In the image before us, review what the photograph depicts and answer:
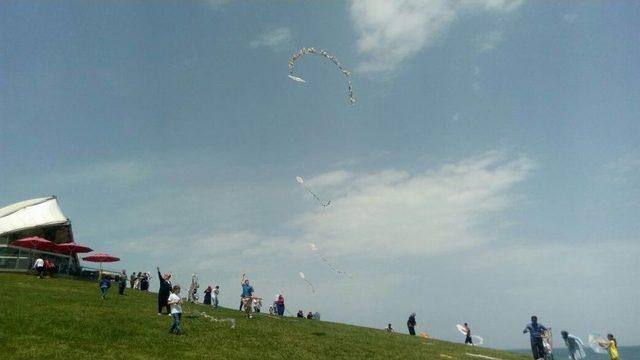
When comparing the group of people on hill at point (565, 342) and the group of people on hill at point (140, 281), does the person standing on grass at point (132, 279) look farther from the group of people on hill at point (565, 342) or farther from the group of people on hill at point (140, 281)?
the group of people on hill at point (565, 342)

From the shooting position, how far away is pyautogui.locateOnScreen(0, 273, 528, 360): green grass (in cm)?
1906

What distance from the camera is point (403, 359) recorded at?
24406 millimetres

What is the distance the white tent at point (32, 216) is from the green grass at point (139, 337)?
132ft

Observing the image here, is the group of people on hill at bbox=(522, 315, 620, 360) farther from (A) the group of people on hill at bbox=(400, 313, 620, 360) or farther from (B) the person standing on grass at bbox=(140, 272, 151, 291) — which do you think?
(B) the person standing on grass at bbox=(140, 272, 151, 291)

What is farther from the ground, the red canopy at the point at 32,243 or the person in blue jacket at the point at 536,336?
the red canopy at the point at 32,243

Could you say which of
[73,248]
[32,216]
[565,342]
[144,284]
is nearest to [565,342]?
[565,342]

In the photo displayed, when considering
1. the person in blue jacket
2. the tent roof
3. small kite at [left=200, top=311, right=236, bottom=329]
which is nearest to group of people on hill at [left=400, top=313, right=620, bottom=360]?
the person in blue jacket

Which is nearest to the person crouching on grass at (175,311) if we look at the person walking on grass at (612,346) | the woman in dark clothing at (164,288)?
the woman in dark clothing at (164,288)

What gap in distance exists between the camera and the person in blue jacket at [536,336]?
92.5 ft

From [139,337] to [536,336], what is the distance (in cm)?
2266

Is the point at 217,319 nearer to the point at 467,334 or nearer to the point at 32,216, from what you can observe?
the point at 467,334

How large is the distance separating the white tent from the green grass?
40.2 metres

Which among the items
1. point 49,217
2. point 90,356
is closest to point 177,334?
point 90,356

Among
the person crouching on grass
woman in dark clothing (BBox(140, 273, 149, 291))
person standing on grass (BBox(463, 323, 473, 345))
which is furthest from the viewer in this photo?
woman in dark clothing (BBox(140, 273, 149, 291))
